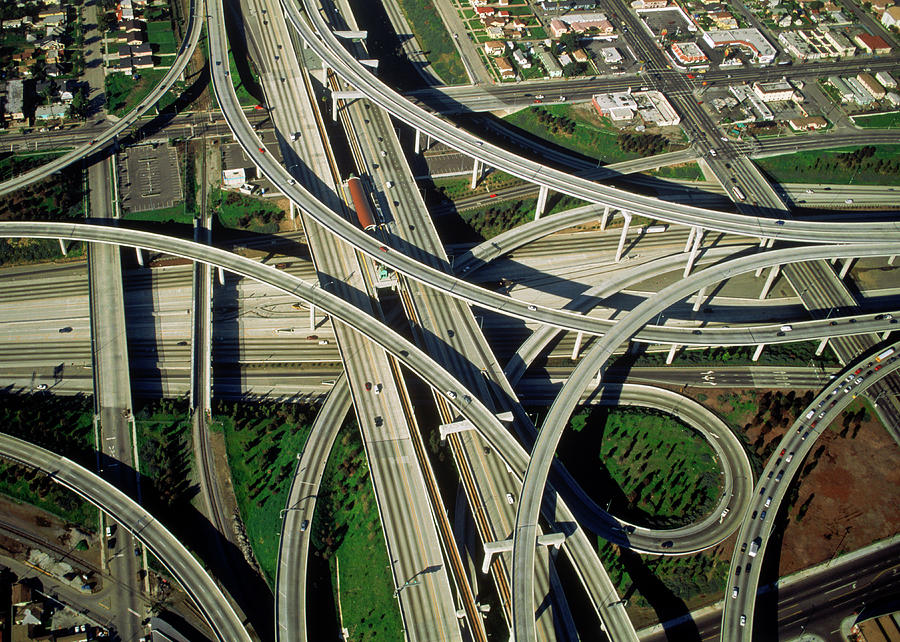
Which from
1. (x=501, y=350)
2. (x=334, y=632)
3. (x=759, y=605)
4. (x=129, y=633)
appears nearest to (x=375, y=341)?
(x=501, y=350)

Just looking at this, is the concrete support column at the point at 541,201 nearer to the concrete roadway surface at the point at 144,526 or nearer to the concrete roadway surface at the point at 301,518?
the concrete roadway surface at the point at 301,518

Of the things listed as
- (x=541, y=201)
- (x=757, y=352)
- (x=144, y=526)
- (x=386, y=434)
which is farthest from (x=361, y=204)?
(x=757, y=352)

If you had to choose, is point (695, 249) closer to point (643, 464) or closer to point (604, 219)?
point (604, 219)

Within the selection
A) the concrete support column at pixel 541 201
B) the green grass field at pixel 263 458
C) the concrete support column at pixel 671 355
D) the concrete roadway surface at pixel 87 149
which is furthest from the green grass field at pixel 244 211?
the concrete support column at pixel 671 355

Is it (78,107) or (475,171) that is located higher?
(78,107)

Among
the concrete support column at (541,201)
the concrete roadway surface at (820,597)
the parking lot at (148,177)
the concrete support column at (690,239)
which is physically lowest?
the concrete roadway surface at (820,597)

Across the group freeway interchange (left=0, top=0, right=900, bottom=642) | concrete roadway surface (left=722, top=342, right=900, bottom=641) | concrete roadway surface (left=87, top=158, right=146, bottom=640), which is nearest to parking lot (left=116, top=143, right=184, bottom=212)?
concrete roadway surface (left=87, top=158, right=146, bottom=640)

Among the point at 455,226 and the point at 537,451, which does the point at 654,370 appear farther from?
the point at 455,226

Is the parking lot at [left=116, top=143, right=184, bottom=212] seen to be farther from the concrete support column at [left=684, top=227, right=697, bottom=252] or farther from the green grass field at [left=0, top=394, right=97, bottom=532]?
the concrete support column at [left=684, top=227, right=697, bottom=252]
